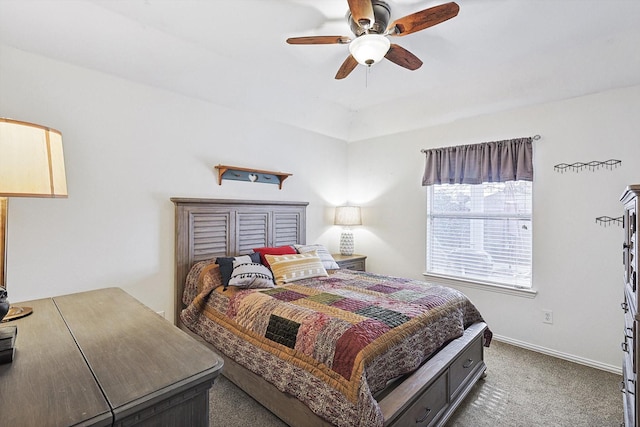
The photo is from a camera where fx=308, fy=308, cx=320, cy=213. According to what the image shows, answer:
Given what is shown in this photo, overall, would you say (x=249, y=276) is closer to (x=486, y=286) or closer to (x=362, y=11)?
(x=362, y=11)

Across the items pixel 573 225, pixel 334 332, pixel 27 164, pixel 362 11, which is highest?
pixel 362 11

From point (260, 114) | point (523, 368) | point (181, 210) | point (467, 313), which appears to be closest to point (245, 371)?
point (181, 210)

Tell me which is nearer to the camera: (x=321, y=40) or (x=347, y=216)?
(x=321, y=40)

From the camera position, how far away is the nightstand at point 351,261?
396cm

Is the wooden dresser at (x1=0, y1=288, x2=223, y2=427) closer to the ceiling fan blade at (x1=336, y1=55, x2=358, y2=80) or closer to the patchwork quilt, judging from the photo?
the patchwork quilt

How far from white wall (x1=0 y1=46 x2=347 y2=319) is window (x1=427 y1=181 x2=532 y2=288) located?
7.65 ft

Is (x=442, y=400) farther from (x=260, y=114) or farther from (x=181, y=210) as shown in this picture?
(x=260, y=114)

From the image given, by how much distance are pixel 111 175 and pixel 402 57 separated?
2.49m

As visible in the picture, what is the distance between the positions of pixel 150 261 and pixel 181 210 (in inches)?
21.0

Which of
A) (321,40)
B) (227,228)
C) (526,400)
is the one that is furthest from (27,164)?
(526,400)

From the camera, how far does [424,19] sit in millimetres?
1749

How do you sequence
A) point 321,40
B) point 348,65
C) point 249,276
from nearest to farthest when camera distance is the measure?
point 321,40
point 348,65
point 249,276

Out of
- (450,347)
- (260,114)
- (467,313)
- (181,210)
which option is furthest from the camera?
(260,114)

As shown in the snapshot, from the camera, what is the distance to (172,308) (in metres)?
2.94
